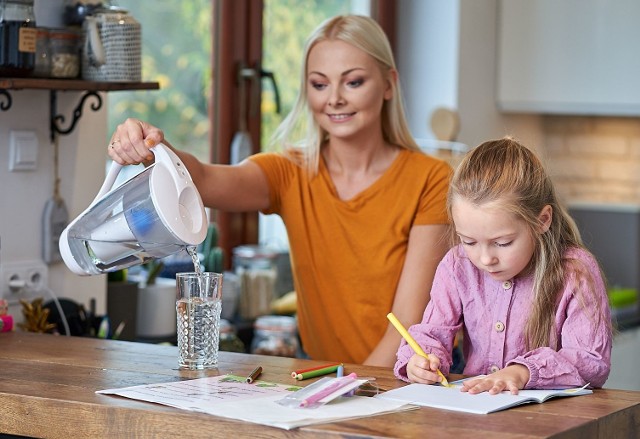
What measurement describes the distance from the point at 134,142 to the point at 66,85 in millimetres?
430

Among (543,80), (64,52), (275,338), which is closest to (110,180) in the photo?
(64,52)

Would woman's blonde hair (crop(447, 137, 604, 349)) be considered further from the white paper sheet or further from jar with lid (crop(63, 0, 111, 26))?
jar with lid (crop(63, 0, 111, 26))

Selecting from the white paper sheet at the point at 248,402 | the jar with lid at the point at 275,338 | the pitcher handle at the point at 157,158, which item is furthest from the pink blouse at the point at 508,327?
the jar with lid at the point at 275,338

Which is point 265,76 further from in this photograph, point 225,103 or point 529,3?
point 529,3

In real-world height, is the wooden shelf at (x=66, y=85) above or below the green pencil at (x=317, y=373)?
above

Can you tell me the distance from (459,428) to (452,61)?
2.81 meters

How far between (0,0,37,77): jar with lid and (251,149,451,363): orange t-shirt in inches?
21.4

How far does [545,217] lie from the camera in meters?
2.03

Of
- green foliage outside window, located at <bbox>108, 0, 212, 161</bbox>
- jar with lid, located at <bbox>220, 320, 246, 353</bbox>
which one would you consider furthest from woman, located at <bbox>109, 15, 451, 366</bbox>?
green foliage outside window, located at <bbox>108, 0, 212, 161</bbox>

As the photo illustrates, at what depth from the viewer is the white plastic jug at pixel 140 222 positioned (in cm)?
192

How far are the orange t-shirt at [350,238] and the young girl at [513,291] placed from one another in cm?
40

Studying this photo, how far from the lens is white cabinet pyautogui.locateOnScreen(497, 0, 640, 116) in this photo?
4324 mm

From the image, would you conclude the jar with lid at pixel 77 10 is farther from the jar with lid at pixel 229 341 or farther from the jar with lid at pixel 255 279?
the jar with lid at pixel 255 279

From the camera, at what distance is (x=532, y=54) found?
448 centimetres
